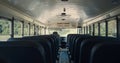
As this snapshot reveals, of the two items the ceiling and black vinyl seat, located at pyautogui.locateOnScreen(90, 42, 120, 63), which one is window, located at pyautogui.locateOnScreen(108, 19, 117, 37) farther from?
black vinyl seat, located at pyautogui.locateOnScreen(90, 42, 120, 63)

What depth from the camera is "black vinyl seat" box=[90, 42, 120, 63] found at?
2.37m

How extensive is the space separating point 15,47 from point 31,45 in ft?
0.51

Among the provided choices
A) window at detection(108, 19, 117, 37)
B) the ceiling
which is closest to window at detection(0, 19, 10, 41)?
the ceiling

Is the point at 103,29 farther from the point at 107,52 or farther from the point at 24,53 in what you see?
the point at 24,53

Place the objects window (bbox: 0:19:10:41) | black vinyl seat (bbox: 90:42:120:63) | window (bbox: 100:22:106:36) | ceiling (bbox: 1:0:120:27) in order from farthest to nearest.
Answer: window (bbox: 100:22:106:36) < ceiling (bbox: 1:0:120:27) < window (bbox: 0:19:10:41) < black vinyl seat (bbox: 90:42:120:63)

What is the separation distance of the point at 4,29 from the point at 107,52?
5.02m

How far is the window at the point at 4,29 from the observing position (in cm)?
666

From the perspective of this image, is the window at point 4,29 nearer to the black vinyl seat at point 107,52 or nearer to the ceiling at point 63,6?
the ceiling at point 63,6

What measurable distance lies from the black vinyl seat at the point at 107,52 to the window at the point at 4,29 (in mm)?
4591

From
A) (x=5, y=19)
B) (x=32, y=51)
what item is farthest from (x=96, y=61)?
(x=5, y=19)

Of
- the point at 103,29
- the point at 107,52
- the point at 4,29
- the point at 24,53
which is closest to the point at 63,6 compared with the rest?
the point at 4,29

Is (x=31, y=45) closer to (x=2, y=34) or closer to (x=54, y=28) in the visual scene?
(x=2, y=34)

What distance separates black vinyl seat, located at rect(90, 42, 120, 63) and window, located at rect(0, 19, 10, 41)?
15.1ft

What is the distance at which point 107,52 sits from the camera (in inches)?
93.7
